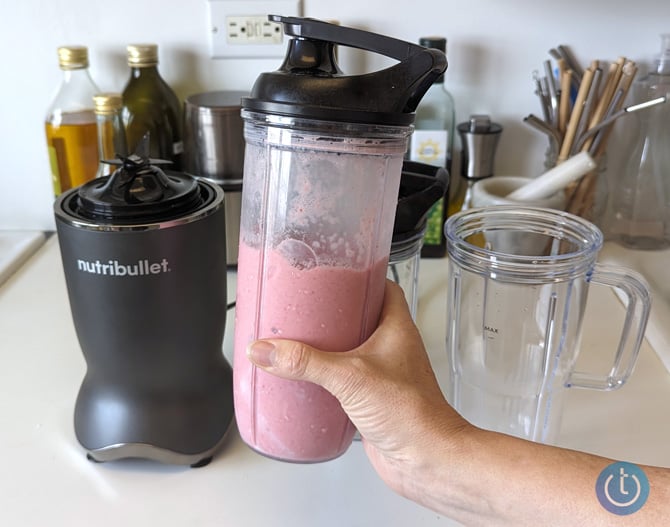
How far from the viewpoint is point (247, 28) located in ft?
3.45

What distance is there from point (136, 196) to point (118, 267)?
0.06m

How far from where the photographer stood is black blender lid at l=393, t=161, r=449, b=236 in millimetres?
601

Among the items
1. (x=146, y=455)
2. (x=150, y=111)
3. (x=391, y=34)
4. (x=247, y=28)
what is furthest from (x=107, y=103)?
(x=146, y=455)

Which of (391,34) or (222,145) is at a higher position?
(391,34)

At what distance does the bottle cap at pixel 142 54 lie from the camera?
993 millimetres

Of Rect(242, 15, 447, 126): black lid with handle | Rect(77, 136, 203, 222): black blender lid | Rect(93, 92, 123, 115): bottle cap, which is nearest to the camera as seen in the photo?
Rect(242, 15, 447, 126): black lid with handle

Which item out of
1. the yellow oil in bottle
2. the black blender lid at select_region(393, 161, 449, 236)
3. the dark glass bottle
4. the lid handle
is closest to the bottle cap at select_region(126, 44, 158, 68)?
the yellow oil in bottle

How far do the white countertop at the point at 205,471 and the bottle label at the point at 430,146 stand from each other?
13.2 inches

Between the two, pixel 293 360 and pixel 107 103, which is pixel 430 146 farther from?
pixel 293 360

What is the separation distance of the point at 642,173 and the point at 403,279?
59 cm

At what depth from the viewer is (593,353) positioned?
32.0 inches

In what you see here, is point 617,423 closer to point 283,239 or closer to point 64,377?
point 283,239

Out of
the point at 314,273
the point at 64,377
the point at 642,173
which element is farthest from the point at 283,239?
the point at 642,173

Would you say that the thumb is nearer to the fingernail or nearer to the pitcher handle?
the fingernail
